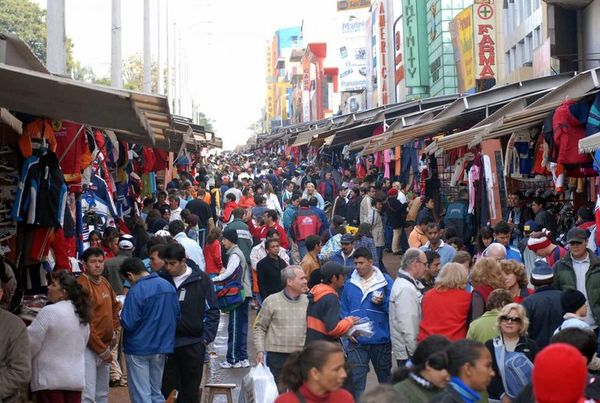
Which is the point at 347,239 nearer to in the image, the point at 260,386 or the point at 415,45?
the point at 260,386

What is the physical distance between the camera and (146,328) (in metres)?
9.94

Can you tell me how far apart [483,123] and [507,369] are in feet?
26.4

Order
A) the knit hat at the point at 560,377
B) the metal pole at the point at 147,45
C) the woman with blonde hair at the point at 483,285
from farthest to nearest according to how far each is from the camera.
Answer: the metal pole at the point at 147,45, the woman with blonde hair at the point at 483,285, the knit hat at the point at 560,377

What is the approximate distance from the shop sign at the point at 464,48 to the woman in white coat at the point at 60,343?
31528 mm

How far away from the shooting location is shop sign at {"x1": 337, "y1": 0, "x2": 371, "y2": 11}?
98500 millimetres

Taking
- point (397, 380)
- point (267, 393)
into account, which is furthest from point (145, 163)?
point (397, 380)

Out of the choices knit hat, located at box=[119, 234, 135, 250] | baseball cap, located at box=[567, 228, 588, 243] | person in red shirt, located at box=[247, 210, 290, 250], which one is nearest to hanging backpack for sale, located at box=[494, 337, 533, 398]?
baseball cap, located at box=[567, 228, 588, 243]

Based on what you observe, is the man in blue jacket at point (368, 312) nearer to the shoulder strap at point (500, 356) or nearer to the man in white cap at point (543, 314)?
the man in white cap at point (543, 314)

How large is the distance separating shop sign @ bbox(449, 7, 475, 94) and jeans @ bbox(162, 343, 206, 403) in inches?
1180

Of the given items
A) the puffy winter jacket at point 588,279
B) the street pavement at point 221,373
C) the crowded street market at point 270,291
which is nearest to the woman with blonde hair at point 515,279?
the crowded street market at point 270,291

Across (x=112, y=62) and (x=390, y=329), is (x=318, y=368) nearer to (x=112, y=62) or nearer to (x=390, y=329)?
(x=390, y=329)

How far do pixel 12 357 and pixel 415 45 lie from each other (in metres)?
48.8

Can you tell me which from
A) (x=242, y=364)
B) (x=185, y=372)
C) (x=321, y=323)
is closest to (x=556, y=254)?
(x=321, y=323)

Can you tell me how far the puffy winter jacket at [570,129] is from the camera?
1262cm
